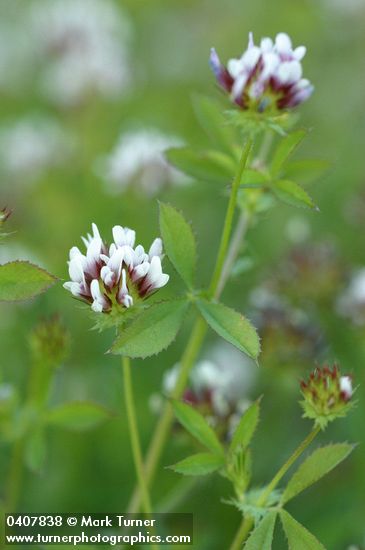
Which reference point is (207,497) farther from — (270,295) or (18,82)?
(18,82)

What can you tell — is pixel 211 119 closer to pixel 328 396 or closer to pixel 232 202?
pixel 232 202

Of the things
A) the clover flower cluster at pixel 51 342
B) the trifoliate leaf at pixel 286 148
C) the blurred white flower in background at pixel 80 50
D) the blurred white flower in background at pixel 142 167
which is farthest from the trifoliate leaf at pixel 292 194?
the blurred white flower in background at pixel 80 50

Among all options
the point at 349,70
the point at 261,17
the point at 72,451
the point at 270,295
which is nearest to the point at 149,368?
the point at 72,451

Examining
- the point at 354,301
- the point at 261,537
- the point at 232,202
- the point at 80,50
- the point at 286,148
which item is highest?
the point at 80,50

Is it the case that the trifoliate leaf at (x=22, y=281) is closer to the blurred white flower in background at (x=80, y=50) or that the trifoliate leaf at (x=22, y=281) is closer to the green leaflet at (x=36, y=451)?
the green leaflet at (x=36, y=451)

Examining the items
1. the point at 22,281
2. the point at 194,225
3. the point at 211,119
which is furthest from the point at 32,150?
the point at 22,281

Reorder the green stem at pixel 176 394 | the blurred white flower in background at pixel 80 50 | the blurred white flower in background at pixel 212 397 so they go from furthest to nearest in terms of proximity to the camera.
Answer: the blurred white flower in background at pixel 80 50 → the blurred white flower in background at pixel 212 397 → the green stem at pixel 176 394

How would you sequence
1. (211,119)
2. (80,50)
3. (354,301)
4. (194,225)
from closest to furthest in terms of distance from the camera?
(211,119) → (354,301) → (194,225) → (80,50)
